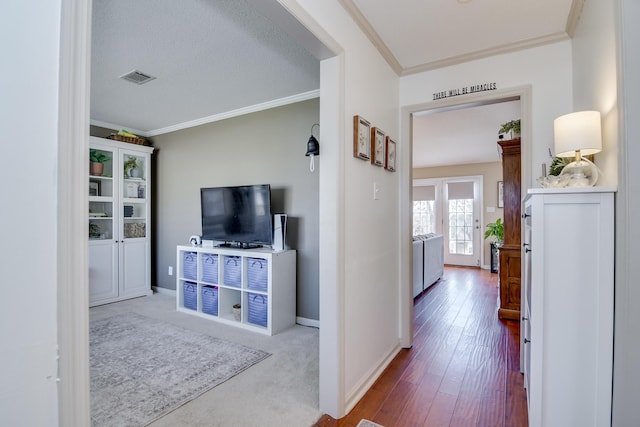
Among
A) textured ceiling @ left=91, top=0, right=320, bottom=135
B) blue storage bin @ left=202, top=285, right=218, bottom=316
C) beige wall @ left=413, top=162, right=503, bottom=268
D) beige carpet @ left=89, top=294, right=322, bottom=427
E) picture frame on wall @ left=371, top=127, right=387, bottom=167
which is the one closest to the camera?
beige carpet @ left=89, top=294, right=322, bottom=427

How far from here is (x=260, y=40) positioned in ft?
7.61

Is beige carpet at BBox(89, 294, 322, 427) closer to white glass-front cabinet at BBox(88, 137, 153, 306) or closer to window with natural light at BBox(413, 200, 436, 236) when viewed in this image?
white glass-front cabinet at BBox(88, 137, 153, 306)

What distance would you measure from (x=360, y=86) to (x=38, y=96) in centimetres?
177

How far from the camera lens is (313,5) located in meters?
1.62

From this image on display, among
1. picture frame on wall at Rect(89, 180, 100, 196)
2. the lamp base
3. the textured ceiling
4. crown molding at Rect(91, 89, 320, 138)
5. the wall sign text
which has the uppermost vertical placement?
the textured ceiling

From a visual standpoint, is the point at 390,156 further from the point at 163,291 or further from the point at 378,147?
the point at 163,291

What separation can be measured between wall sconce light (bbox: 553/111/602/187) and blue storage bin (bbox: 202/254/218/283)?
320cm

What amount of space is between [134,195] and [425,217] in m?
6.43

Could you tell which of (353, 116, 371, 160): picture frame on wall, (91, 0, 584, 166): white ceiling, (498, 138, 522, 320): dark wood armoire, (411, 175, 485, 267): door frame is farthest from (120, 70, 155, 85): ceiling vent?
(411, 175, 485, 267): door frame

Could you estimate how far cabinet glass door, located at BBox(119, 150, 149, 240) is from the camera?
14.6 ft

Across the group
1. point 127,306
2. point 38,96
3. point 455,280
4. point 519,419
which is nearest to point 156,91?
point 127,306

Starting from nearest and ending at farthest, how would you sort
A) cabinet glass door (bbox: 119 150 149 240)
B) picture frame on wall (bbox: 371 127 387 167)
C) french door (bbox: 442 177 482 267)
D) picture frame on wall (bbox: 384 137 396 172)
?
picture frame on wall (bbox: 371 127 387 167) → picture frame on wall (bbox: 384 137 396 172) → cabinet glass door (bbox: 119 150 149 240) → french door (bbox: 442 177 482 267)

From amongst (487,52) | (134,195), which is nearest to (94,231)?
(134,195)

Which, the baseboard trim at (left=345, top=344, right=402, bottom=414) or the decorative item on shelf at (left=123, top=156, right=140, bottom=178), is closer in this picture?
the baseboard trim at (left=345, top=344, right=402, bottom=414)
